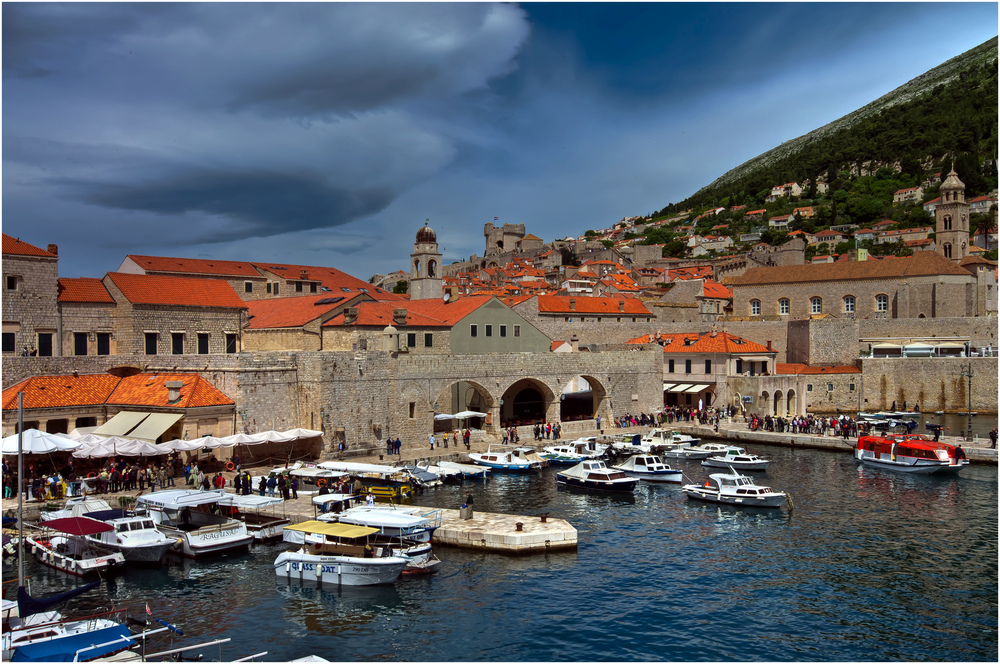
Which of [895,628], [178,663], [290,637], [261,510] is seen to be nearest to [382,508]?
[261,510]

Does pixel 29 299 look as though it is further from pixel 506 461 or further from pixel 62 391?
pixel 506 461

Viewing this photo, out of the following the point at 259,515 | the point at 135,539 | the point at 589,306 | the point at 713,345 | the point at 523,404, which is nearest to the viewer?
the point at 135,539

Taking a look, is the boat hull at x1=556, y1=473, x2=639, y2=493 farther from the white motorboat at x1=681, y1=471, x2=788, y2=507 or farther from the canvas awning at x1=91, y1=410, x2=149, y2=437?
the canvas awning at x1=91, y1=410, x2=149, y2=437

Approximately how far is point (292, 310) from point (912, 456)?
30889mm

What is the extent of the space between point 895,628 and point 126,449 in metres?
22.0

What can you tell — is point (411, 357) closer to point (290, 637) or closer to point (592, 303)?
point (290, 637)

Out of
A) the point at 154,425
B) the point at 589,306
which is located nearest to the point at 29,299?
the point at 154,425

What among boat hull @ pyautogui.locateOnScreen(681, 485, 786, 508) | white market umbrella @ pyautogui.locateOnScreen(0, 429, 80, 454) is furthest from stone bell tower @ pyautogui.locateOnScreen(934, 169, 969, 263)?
white market umbrella @ pyautogui.locateOnScreen(0, 429, 80, 454)

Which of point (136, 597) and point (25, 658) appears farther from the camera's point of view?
point (136, 597)

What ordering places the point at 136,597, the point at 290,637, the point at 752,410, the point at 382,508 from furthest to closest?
the point at 752,410 < the point at 382,508 < the point at 136,597 < the point at 290,637

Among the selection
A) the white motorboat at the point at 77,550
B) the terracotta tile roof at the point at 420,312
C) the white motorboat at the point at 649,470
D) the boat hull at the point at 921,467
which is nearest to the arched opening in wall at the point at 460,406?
the terracotta tile roof at the point at 420,312

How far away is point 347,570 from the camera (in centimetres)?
1725

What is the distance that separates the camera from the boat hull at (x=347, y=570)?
17.2m

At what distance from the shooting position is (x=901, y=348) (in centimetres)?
5475
